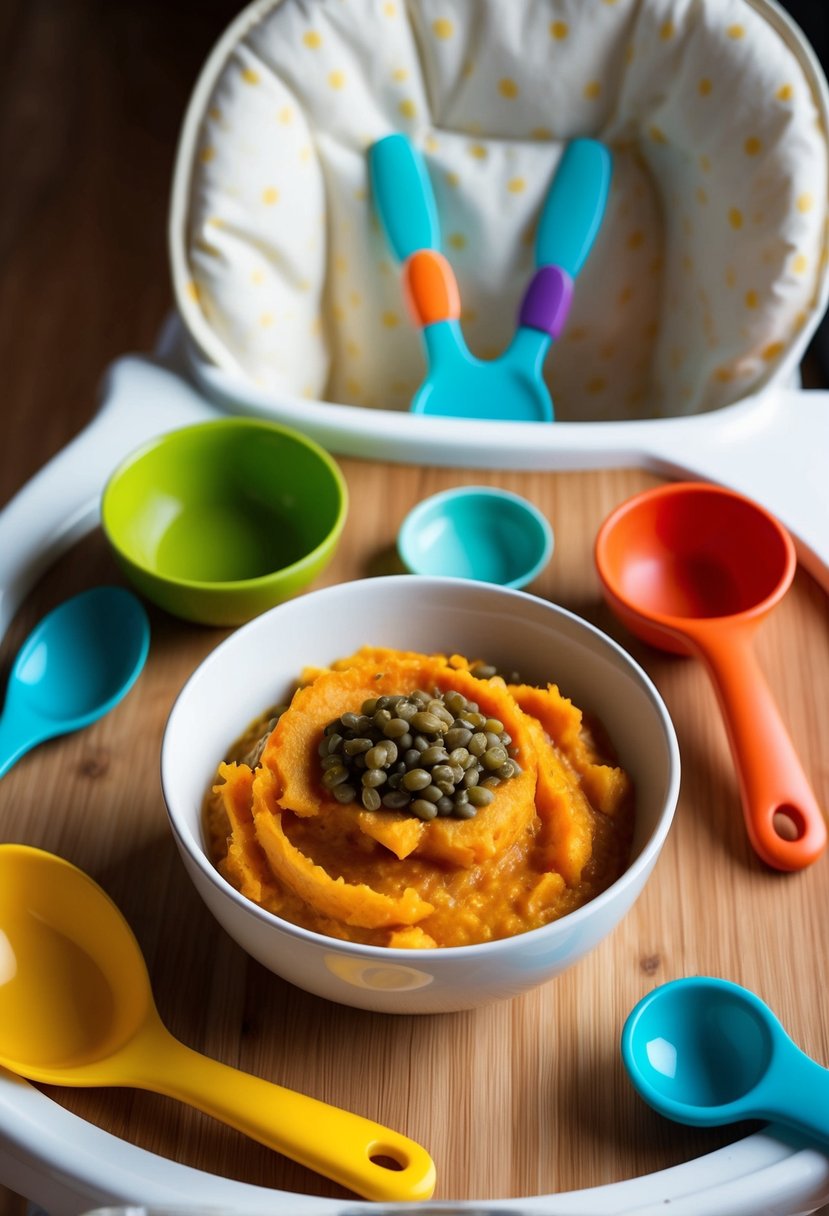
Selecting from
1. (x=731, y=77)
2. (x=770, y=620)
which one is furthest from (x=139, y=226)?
(x=770, y=620)

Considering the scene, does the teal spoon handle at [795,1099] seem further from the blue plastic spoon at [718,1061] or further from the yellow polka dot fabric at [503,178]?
the yellow polka dot fabric at [503,178]

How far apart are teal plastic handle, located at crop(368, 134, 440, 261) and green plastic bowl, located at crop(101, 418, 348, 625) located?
390 millimetres

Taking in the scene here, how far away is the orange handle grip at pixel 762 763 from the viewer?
0.97m

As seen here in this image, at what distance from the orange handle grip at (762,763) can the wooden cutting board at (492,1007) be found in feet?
0.09

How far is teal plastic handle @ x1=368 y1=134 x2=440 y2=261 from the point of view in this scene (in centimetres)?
152

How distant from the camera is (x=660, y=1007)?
34.3 inches

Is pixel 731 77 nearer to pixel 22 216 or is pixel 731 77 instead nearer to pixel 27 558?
pixel 27 558

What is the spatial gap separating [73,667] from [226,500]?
0.27 m

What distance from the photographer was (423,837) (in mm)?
857

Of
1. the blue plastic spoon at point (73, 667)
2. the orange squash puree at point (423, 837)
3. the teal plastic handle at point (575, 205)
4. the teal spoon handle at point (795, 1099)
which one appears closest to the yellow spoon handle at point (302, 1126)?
the orange squash puree at point (423, 837)

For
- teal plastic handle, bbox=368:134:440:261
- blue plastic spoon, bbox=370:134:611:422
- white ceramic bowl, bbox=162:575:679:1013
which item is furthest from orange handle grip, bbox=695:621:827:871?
teal plastic handle, bbox=368:134:440:261

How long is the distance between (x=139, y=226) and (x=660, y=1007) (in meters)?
2.76

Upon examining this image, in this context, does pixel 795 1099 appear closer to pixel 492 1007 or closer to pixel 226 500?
pixel 492 1007

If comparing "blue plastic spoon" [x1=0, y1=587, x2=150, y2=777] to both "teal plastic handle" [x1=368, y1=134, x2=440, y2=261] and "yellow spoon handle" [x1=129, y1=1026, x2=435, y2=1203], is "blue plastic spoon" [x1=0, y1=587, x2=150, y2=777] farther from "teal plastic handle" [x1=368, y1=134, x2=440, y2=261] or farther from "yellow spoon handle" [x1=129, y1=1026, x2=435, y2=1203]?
"teal plastic handle" [x1=368, y1=134, x2=440, y2=261]
